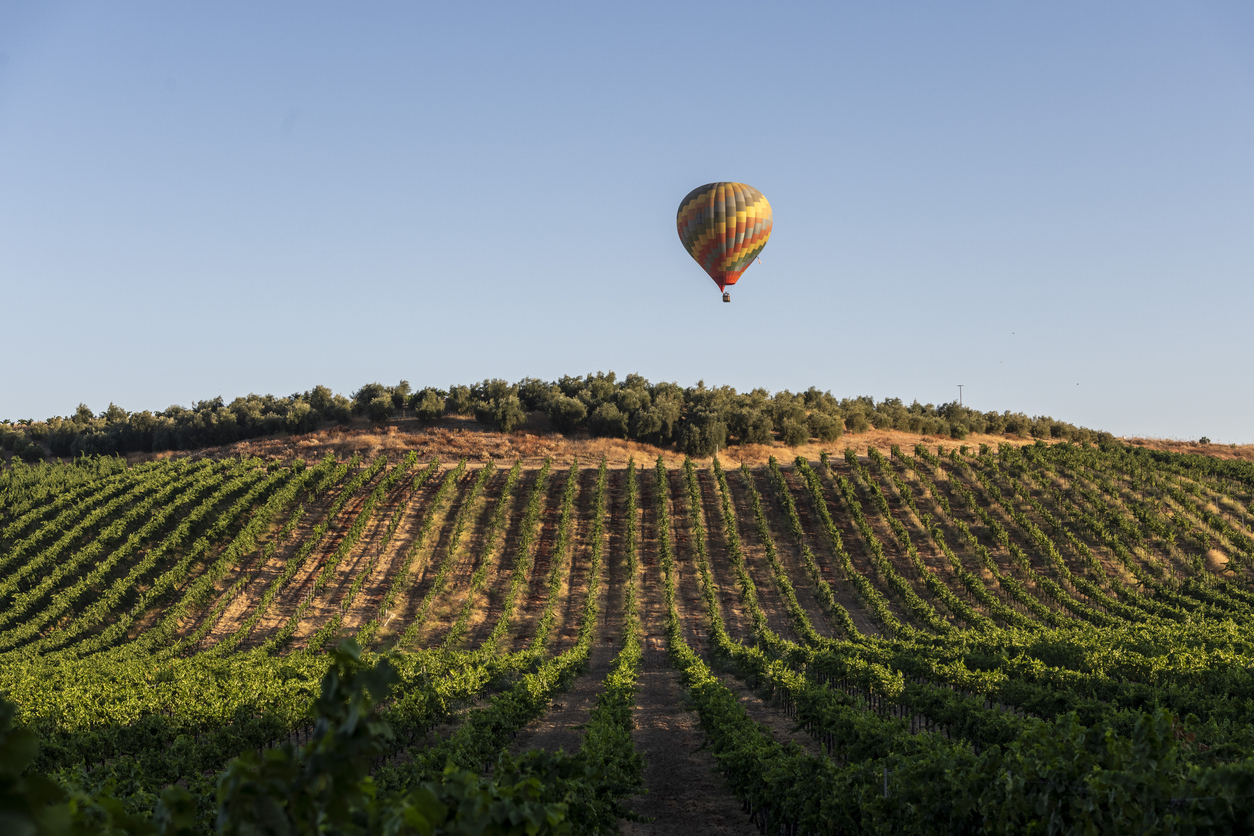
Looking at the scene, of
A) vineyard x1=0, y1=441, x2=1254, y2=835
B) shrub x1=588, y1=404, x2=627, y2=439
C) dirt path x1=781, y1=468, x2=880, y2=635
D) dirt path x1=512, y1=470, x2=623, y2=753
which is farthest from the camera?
shrub x1=588, y1=404, x2=627, y2=439

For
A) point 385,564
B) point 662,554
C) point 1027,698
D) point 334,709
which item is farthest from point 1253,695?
point 385,564

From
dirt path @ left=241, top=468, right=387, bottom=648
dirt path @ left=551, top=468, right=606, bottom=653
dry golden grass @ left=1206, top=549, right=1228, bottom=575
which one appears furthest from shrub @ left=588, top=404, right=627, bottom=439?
dry golden grass @ left=1206, top=549, right=1228, bottom=575

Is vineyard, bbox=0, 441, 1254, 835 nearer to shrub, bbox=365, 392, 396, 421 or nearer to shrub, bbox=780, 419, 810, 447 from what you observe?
shrub, bbox=780, 419, 810, 447

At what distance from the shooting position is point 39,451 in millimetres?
70438

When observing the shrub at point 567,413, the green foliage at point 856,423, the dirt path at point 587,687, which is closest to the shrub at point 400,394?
the shrub at point 567,413

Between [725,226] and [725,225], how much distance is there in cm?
4

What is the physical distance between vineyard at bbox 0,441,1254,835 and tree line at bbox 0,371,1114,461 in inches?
238

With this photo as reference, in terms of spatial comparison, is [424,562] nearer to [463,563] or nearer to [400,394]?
[463,563]

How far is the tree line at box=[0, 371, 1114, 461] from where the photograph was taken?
64.3 m

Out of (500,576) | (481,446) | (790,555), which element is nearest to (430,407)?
(481,446)

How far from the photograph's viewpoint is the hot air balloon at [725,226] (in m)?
37.8

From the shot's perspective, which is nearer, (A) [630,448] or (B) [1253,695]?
(B) [1253,695]

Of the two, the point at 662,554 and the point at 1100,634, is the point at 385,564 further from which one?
the point at 1100,634

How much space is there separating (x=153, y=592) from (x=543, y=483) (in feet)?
71.0
